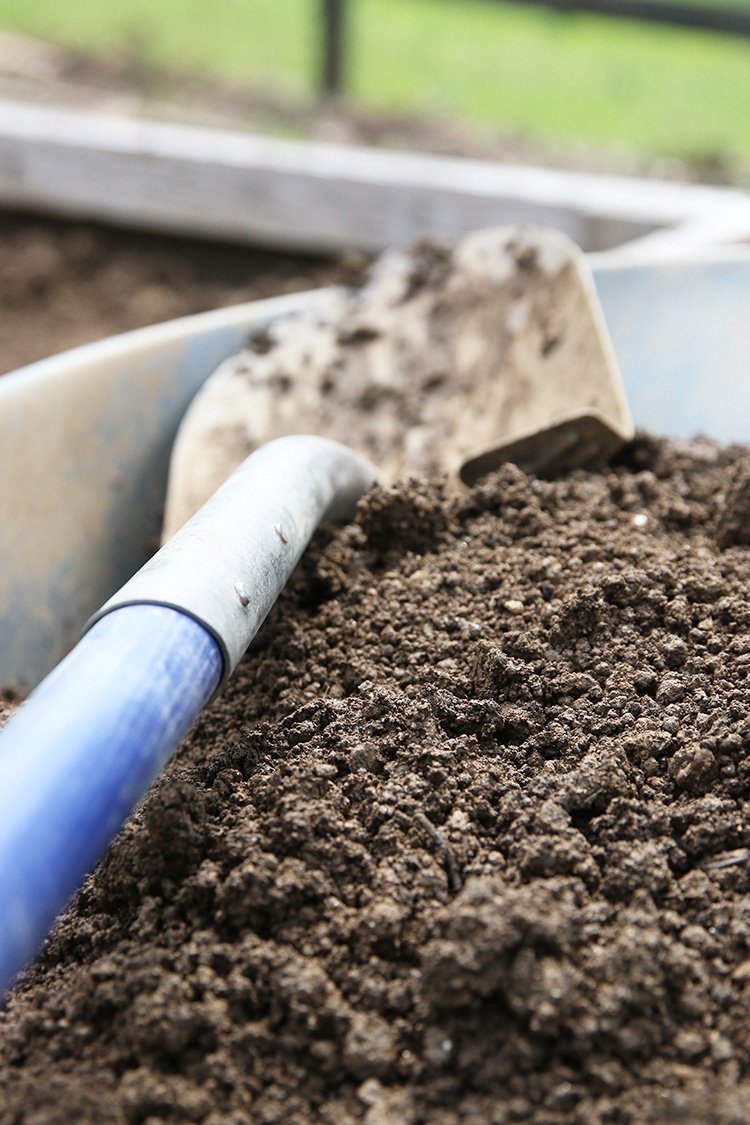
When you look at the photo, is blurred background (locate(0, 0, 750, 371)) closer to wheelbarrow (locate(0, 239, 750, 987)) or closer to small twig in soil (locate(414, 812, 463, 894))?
wheelbarrow (locate(0, 239, 750, 987))

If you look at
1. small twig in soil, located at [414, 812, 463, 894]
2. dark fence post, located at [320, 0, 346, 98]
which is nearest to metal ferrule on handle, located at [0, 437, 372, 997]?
small twig in soil, located at [414, 812, 463, 894]

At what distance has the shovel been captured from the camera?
65cm

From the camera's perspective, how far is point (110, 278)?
8.30ft

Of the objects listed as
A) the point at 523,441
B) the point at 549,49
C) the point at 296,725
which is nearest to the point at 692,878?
the point at 296,725

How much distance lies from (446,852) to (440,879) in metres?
0.03

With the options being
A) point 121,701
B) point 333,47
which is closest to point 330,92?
point 333,47

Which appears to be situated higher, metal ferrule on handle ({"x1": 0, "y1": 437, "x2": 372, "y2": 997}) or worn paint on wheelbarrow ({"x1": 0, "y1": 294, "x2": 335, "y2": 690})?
metal ferrule on handle ({"x1": 0, "y1": 437, "x2": 372, "y2": 997})

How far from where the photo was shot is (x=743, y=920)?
727 millimetres

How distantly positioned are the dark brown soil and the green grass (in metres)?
1.45

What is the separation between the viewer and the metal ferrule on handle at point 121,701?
24.5 inches

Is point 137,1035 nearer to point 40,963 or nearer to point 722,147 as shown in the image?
point 40,963

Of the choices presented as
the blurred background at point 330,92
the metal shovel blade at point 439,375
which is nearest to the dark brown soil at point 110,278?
the blurred background at point 330,92

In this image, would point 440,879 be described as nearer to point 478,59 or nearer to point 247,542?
point 247,542

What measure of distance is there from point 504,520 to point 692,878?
0.49m
